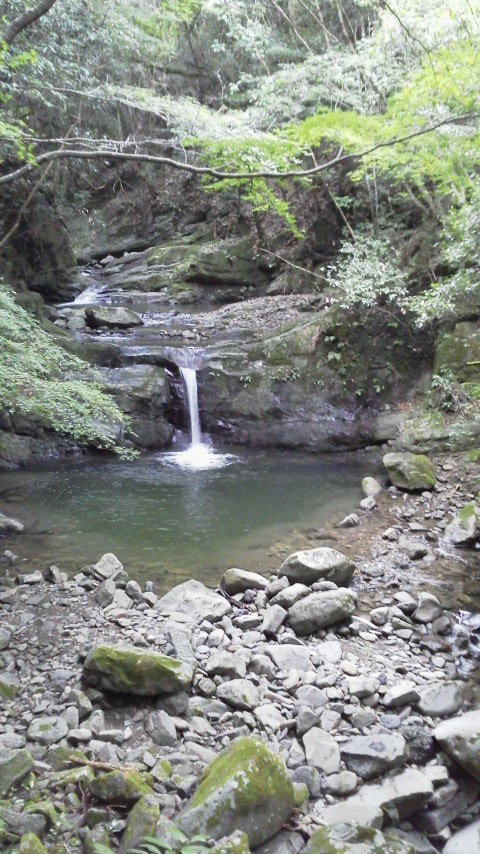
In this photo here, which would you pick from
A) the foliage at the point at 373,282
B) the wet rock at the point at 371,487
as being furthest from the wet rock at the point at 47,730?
the foliage at the point at 373,282

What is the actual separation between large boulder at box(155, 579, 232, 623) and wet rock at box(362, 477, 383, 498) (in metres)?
3.51

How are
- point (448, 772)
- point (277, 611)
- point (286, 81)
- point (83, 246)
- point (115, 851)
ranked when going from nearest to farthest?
point (115, 851) < point (448, 772) < point (277, 611) < point (286, 81) < point (83, 246)

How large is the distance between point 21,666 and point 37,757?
1030mm

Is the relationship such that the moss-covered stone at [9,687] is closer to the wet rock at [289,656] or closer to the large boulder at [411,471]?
the wet rock at [289,656]

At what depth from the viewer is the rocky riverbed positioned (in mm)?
2855

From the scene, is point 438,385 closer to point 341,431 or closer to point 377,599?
point 341,431

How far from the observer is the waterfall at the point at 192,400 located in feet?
36.6

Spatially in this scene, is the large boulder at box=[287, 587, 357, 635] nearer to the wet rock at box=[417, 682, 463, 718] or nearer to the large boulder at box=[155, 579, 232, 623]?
the large boulder at box=[155, 579, 232, 623]

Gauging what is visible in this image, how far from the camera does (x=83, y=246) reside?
70.6 ft

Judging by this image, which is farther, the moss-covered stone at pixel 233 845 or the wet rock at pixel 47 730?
the wet rock at pixel 47 730

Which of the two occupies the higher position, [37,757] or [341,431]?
Answer: [341,431]

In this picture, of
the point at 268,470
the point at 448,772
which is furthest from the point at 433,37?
the point at 448,772

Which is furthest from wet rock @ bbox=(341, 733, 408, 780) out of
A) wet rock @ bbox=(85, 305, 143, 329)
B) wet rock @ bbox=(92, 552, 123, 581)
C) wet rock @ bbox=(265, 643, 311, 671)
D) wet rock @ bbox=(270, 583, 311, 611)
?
wet rock @ bbox=(85, 305, 143, 329)

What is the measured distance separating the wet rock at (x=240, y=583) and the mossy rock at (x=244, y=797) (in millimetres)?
2513
